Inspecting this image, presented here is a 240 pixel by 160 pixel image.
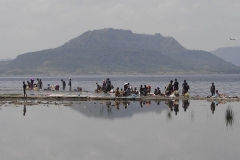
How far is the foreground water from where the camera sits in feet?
77.9

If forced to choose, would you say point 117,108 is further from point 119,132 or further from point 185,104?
point 119,132

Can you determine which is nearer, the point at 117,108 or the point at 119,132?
the point at 119,132

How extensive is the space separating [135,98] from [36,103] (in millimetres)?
11668

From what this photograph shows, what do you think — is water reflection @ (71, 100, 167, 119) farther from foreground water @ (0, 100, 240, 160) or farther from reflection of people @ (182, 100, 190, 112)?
reflection of people @ (182, 100, 190, 112)

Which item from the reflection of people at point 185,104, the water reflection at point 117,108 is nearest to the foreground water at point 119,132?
the water reflection at point 117,108

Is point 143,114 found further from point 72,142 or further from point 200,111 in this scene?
point 72,142

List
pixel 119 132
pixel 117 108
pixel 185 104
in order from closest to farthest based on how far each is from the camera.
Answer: pixel 119 132 → pixel 117 108 → pixel 185 104

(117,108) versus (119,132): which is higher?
(117,108)

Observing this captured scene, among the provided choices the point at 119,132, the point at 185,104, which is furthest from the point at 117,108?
the point at 119,132

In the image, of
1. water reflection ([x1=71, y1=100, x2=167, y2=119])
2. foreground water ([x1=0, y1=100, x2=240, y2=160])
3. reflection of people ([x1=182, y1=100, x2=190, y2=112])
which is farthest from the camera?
reflection of people ([x1=182, y1=100, x2=190, y2=112])

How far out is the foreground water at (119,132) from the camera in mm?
23750

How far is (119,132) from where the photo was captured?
3036cm

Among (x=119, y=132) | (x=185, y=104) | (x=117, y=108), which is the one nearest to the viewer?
(x=119, y=132)

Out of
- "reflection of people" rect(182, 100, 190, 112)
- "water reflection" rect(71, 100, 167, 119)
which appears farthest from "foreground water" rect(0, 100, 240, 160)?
"reflection of people" rect(182, 100, 190, 112)
